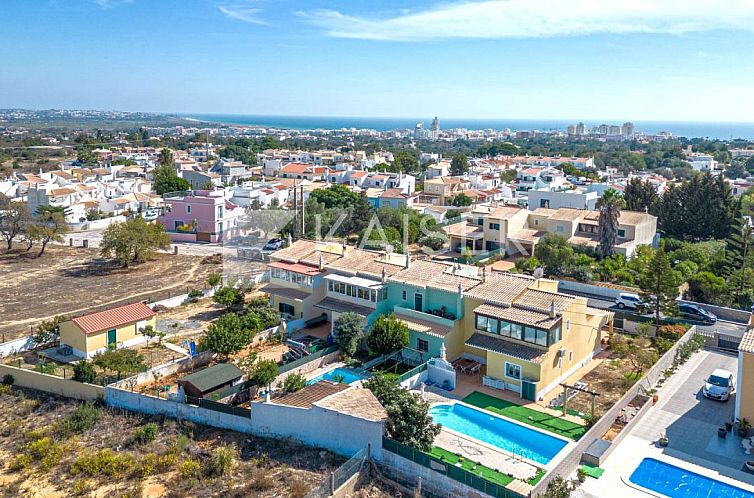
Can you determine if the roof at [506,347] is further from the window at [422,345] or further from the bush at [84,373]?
the bush at [84,373]

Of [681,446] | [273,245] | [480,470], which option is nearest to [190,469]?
[480,470]

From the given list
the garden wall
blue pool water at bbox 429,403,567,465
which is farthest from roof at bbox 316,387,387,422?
the garden wall

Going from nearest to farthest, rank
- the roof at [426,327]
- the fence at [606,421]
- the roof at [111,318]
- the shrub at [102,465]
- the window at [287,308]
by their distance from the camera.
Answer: the fence at [606,421]
the shrub at [102,465]
the roof at [426,327]
the roof at [111,318]
the window at [287,308]

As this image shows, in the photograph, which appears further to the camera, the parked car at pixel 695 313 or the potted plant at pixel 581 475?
the parked car at pixel 695 313

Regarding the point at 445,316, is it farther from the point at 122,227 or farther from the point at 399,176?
the point at 399,176

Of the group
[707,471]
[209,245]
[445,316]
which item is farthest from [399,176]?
[707,471]

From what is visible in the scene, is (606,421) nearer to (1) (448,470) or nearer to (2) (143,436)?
(1) (448,470)

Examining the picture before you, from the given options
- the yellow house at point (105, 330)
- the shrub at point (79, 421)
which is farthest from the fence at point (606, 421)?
the yellow house at point (105, 330)

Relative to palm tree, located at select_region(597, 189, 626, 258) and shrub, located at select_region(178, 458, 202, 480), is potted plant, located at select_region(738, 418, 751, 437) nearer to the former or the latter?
shrub, located at select_region(178, 458, 202, 480)
